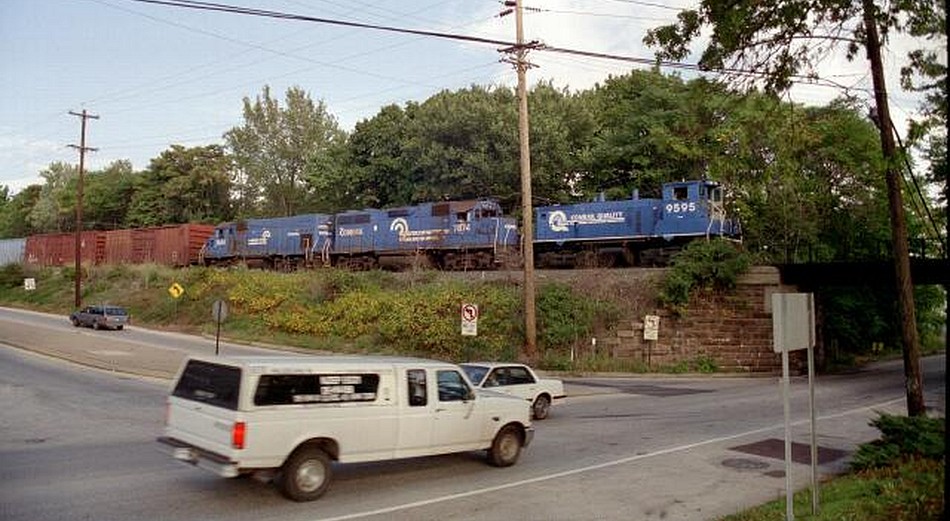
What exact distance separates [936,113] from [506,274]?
23452 millimetres

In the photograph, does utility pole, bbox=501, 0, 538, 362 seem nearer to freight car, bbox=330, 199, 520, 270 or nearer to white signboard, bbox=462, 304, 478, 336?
white signboard, bbox=462, 304, 478, 336

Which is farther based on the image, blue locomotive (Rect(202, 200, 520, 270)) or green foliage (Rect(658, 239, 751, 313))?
blue locomotive (Rect(202, 200, 520, 270))

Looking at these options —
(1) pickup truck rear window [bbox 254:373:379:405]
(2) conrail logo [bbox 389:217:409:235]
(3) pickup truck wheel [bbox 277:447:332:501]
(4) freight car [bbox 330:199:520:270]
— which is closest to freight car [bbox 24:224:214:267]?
(4) freight car [bbox 330:199:520:270]

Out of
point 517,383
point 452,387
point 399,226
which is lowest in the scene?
point 517,383

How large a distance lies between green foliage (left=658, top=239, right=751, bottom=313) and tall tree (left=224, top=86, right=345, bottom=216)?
173 feet

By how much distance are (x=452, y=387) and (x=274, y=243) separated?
38.9 meters

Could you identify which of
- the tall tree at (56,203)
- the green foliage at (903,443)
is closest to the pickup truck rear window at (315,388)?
the green foliage at (903,443)

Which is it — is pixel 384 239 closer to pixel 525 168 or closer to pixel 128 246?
pixel 525 168

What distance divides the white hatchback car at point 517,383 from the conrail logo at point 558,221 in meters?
17.9

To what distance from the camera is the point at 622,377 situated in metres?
28.5

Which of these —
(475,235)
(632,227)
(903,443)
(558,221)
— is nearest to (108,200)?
(475,235)

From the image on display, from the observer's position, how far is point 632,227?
1277 inches

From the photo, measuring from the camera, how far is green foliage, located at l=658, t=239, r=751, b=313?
99.9ft

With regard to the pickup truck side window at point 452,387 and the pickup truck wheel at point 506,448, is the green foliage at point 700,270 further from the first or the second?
the pickup truck side window at point 452,387
